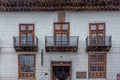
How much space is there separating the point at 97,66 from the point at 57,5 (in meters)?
5.55

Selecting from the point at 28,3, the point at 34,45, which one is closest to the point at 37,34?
the point at 34,45

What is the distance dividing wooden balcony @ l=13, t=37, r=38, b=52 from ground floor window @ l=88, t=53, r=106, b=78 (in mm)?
4263

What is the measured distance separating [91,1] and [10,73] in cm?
821

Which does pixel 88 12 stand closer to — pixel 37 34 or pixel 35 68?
pixel 37 34

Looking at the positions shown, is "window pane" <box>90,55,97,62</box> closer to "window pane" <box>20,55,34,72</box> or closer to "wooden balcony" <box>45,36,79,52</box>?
"wooden balcony" <box>45,36,79,52</box>

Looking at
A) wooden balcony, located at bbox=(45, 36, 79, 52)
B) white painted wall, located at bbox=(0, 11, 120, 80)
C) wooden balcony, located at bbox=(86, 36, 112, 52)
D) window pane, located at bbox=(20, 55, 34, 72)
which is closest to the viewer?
wooden balcony, located at bbox=(86, 36, 112, 52)

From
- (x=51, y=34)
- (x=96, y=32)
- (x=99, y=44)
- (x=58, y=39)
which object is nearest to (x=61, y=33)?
(x=58, y=39)

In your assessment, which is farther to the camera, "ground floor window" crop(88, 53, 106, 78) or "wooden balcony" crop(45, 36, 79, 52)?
"ground floor window" crop(88, 53, 106, 78)

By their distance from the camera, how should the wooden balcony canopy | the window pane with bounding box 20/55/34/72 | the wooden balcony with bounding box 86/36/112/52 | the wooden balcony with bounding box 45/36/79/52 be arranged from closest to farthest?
the wooden balcony with bounding box 86/36/112/52 → the wooden balcony with bounding box 45/36/79/52 → the wooden balcony canopy → the window pane with bounding box 20/55/34/72

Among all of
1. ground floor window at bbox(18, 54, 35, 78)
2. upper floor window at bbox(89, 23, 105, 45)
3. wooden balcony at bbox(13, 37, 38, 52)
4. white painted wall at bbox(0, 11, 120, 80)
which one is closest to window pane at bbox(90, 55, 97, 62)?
white painted wall at bbox(0, 11, 120, 80)

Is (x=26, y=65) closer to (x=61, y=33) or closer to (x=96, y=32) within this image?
(x=61, y=33)

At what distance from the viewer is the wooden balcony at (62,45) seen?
67.2 ft

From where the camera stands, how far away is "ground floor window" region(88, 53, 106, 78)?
20.8m

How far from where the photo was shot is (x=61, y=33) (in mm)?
21016
